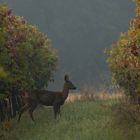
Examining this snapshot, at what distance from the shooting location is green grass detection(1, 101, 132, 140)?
16297 mm

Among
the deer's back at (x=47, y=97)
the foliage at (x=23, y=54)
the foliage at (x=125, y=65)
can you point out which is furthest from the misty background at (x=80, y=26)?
the deer's back at (x=47, y=97)

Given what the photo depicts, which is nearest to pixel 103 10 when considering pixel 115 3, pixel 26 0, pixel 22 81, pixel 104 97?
pixel 115 3

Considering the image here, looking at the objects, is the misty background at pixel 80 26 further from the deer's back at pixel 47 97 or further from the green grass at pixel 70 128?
the green grass at pixel 70 128

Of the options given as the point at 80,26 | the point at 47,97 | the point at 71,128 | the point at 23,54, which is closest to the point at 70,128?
the point at 71,128

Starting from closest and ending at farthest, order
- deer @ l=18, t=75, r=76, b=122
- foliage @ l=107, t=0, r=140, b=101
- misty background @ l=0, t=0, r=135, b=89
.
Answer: foliage @ l=107, t=0, r=140, b=101 → deer @ l=18, t=75, r=76, b=122 → misty background @ l=0, t=0, r=135, b=89

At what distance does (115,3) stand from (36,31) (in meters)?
127

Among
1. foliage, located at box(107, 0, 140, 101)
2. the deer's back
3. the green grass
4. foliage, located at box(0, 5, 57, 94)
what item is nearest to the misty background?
foliage, located at box(0, 5, 57, 94)

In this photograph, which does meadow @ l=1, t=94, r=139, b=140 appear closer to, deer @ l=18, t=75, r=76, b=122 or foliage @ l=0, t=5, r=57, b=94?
deer @ l=18, t=75, r=76, b=122

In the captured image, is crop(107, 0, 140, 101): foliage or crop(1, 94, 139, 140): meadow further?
crop(107, 0, 140, 101): foliage

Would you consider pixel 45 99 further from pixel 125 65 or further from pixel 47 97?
pixel 125 65

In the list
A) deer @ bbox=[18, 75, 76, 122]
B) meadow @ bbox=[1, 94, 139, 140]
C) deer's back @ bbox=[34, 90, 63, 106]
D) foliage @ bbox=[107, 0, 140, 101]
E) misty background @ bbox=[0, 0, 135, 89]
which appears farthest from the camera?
misty background @ bbox=[0, 0, 135, 89]

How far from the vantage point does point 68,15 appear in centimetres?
15175

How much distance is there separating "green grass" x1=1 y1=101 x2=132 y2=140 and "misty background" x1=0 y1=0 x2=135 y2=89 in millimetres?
98317

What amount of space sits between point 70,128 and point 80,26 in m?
129
